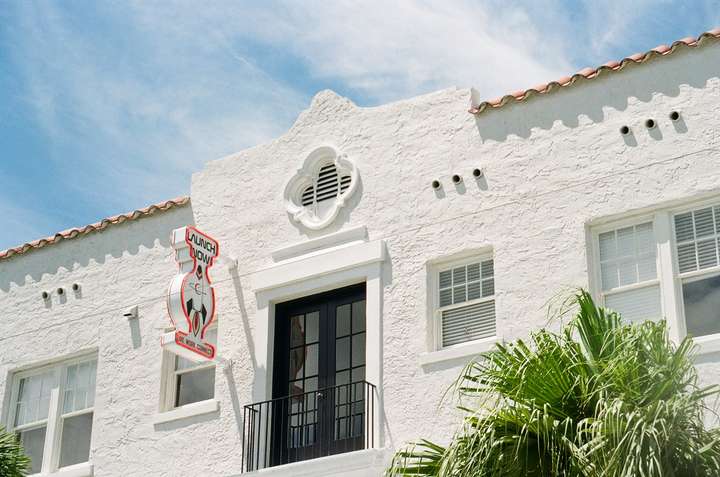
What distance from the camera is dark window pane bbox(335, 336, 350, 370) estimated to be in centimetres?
1811

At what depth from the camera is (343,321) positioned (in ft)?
60.3

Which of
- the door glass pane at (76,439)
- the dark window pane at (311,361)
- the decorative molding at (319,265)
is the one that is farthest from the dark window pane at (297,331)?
the door glass pane at (76,439)

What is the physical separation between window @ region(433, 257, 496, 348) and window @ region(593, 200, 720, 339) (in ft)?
4.80

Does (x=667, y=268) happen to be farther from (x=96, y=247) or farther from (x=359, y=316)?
(x=96, y=247)

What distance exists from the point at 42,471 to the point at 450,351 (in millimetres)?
6749

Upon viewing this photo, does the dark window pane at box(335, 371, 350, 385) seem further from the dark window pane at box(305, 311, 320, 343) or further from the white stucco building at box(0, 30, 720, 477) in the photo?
the dark window pane at box(305, 311, 320, 343)

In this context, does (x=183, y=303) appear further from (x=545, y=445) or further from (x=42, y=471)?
(x=545, y=445)

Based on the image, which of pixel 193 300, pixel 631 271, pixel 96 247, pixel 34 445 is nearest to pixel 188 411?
pixel 193 300

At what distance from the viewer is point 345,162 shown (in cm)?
1897

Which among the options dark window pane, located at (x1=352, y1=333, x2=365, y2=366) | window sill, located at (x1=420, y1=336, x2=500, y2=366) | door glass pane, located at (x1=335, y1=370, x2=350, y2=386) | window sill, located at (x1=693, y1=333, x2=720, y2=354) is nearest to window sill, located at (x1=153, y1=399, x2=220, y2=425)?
door glass pane, located at (x1=335, y1=370, x2=350, y2=386)

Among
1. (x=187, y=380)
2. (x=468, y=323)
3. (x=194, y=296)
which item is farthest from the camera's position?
(x=187, y=380)

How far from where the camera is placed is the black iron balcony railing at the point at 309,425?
57.0 feet

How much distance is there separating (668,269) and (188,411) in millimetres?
6806

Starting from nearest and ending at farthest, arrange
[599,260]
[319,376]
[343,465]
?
[599,260], [343,465], [319,376]
